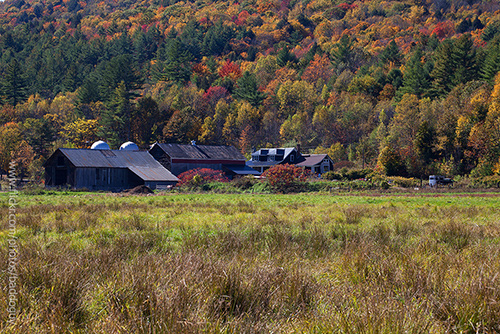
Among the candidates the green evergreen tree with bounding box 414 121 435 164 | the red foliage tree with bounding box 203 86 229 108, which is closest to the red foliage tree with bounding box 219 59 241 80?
the red foliage tree with bounding box 203 86 229 108

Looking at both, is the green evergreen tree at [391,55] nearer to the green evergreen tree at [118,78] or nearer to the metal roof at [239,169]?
the metal roof at [239,169]

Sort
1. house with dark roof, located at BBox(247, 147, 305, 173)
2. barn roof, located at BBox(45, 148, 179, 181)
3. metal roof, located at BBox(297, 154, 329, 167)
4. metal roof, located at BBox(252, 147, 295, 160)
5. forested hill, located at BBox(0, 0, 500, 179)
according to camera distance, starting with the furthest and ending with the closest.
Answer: metal roof, located at BBox(252, 147, 295, 160), house with dark roof, located at BBox(247, 147, 305, 173), metal roof, located at BBox(297, 154, 329, 167), forested hill, located at BBox(0, 0, 500, 179), barn roof, located at BBox(45, 148, 179, 181)

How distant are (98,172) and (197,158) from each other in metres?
16.6

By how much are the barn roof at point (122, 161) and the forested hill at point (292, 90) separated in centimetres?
2205

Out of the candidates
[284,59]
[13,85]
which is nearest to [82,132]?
[13,85]

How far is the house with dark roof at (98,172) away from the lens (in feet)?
178

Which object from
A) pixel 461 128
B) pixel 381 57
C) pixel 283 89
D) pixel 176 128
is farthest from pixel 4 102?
pixel 461 128

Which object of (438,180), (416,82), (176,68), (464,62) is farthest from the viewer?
(176,68)

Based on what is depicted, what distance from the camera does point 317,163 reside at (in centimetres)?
7856

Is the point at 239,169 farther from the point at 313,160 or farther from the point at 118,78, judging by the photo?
the point at 118,78

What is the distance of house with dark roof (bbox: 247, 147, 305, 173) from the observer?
269 ft

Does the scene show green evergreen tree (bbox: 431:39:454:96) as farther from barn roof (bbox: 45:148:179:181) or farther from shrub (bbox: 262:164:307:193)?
barn roof (bbox: 45:148:179:181)

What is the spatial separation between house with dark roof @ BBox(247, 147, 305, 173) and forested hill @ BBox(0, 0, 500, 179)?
7.66 meters

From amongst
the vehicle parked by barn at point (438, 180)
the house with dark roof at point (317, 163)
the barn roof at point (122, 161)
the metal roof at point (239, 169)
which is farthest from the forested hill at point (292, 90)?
the barn roof at point (122, 161)
